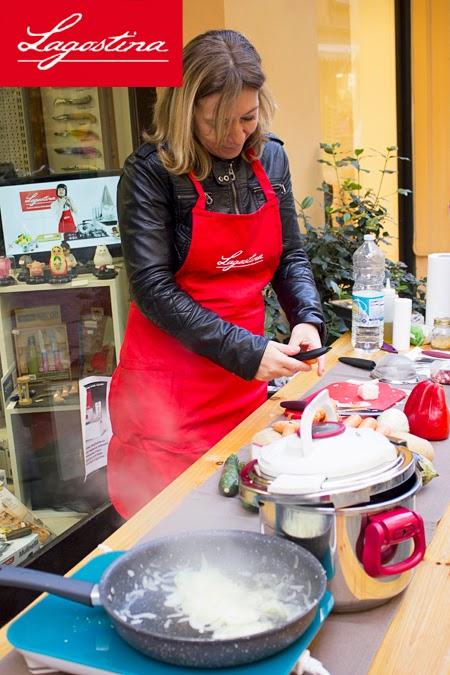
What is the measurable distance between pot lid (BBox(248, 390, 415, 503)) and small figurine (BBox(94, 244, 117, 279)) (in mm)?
1983

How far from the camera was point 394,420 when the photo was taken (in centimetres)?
183

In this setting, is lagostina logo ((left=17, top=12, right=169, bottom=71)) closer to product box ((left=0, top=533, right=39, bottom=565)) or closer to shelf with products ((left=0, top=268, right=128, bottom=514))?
shelf with products ((left=0, top=268, right=128, bottom=514))

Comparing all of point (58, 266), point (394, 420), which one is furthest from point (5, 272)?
point (394, 420)

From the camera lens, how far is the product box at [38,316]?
297 centimetres

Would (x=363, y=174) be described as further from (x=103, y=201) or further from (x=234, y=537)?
(x=234, y=537)

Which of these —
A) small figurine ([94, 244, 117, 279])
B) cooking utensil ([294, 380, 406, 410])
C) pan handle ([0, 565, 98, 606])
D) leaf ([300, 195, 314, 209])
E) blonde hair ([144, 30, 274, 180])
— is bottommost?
cooking utensil ([294, 380, 406, 410])

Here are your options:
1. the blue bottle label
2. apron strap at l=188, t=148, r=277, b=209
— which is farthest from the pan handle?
the blue bottle label

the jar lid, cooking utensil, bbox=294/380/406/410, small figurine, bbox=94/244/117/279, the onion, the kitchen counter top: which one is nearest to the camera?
the kitchen counter top

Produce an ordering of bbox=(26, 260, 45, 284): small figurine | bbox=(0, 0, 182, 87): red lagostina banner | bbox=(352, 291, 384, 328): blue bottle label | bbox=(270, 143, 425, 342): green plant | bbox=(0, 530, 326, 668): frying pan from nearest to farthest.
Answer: bbox=(0, 530, 326, 668): frying pan → bbox=(0, 0, 182, 87): red lagostina banner → bbox=(352, 291, 384, 328): blue bottle label → bbox=(26, 260, 45, 284): small figurine → bbox=(270, 143, 425, 342): green plant

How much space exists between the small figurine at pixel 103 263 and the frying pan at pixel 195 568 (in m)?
2.11

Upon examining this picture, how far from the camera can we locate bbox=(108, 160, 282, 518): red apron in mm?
2123

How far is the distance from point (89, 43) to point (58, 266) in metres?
1.40

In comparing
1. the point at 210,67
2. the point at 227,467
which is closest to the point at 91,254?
the point at 210,67

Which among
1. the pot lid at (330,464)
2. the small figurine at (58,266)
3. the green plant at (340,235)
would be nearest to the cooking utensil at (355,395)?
the pot lid at (330,464)
